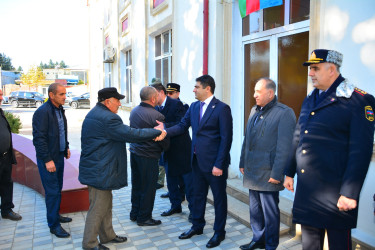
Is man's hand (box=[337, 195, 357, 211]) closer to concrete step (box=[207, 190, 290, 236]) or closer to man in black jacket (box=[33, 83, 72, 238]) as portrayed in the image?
concrete step (box=[207, 190, 290, 236])

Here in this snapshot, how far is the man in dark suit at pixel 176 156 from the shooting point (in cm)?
438

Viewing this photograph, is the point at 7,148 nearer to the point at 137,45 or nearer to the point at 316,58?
the point at 316,58

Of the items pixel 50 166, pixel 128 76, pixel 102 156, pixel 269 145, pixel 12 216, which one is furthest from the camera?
pixel 128 76

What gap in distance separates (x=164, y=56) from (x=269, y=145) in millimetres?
6272

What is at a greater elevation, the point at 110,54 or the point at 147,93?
the point at 110,54

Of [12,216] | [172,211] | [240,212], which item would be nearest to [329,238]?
[240,212]

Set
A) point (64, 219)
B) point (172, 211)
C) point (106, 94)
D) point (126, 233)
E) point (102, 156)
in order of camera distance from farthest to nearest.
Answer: point (172, 211) < point (64, 219) < point (126, 233) < point (106, 94) < point (102, 156)

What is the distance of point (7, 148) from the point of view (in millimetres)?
4320

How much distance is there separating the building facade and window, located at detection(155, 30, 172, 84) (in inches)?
1.1

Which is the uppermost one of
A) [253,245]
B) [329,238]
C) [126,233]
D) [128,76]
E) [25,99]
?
[128,76]

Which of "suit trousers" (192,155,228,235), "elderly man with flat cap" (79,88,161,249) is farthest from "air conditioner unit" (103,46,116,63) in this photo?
"suit trousers" (192,155,228,235)

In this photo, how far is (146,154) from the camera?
13.1 ft

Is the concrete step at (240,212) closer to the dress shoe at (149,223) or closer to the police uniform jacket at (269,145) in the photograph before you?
the police uniform jacket at (269,145)

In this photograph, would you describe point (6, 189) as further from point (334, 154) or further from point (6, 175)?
point (334, 154)
